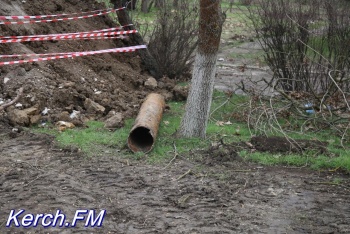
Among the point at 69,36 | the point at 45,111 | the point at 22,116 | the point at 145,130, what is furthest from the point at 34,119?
the point at 69,36

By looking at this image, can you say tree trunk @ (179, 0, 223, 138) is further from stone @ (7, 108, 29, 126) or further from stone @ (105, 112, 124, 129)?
stone @ (7, 108, 29, 126)

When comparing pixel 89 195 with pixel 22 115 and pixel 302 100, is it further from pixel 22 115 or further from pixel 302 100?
pixel 302 100

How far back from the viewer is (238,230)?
210 inches

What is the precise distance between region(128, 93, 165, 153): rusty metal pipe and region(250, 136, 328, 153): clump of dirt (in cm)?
152

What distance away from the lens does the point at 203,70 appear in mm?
7824

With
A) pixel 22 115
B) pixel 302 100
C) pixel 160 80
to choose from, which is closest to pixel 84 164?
pixel 22 115

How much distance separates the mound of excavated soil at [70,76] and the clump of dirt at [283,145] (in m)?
2.58

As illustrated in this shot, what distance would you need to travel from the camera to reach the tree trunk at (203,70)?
748cm

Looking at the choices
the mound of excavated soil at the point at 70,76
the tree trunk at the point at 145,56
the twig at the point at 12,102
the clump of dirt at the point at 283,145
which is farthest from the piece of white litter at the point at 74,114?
the tree trunk at the point at 145,56

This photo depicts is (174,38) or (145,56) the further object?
(145,56)

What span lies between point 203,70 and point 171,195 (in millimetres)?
2344

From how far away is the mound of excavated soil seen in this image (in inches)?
368

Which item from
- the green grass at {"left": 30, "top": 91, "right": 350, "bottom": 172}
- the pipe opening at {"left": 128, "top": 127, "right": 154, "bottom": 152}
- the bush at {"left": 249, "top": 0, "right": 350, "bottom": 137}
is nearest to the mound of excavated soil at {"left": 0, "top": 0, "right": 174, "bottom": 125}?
the green grass at {"left": 30, "top": 91, "right": 350, "bottom": 172}

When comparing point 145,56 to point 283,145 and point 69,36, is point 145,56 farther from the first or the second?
point 283,145
